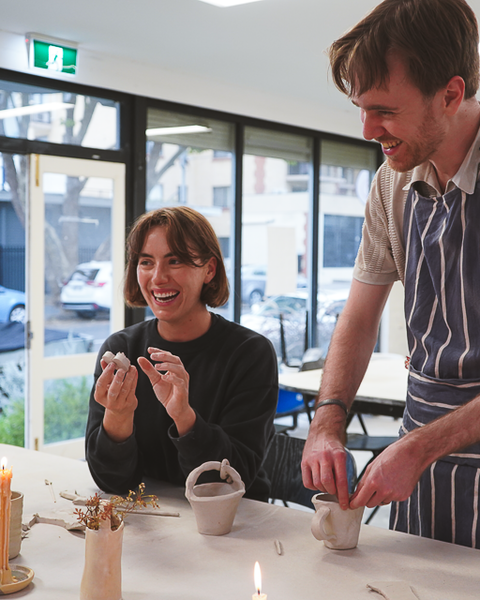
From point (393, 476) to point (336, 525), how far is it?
0.15 metres

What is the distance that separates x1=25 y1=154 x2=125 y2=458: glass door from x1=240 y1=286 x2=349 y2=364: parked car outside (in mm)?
1611

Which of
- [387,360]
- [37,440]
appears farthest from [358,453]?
[37,440]

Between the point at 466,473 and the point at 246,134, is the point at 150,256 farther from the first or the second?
the point at 246,134

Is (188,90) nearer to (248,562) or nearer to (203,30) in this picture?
(203,30)

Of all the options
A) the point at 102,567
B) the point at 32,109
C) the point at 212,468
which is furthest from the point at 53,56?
the point at 102,567

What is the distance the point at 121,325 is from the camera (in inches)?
205

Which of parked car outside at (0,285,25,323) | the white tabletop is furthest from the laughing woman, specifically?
parked car outside at (0,285,25,323)

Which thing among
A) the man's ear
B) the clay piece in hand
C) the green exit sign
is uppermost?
the green exit sign

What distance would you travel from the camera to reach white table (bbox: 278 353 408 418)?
140 inches

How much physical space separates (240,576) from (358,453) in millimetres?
4461

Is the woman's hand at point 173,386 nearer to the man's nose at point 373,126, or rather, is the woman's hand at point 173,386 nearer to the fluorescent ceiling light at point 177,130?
the man's nose at point 373,126

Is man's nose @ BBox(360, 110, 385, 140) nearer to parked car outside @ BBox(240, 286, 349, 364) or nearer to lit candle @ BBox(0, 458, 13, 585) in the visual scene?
lit candle @ BBox(0, 458, 13, 585)

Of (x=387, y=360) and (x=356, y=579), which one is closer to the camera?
→ (x=356, y=579)

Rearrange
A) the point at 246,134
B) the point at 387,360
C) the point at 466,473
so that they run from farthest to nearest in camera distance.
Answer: the point at 246,134 → the point at 387,360 → the point at 466,473
